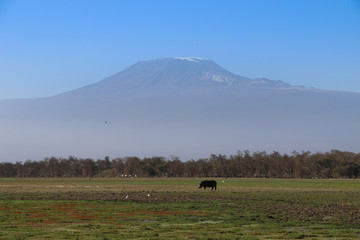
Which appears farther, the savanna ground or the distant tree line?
the distant tree line

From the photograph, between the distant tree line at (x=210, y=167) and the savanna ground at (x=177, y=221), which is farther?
the distant tree line at (x=210, y=167)

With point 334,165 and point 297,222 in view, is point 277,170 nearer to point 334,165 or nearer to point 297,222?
point 334,165

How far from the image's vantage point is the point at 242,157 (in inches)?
6093

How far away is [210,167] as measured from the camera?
14238 centimetres

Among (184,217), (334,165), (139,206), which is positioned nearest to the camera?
(184,217)

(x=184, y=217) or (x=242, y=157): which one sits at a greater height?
(x=242, y=157)

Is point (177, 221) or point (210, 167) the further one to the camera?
point (210, 167)

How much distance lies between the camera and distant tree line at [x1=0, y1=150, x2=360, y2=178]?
12975cm

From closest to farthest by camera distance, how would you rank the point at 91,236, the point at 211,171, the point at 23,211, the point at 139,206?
the point at 91,236
the point at 23,211
the point at 139,206
the point at 211,171

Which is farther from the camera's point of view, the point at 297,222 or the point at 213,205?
the point at 213,205

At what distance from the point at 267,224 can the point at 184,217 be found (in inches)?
192

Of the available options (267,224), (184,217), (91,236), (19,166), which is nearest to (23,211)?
(184,217)

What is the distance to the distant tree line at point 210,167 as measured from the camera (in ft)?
426

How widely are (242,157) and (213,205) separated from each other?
118596 mm
